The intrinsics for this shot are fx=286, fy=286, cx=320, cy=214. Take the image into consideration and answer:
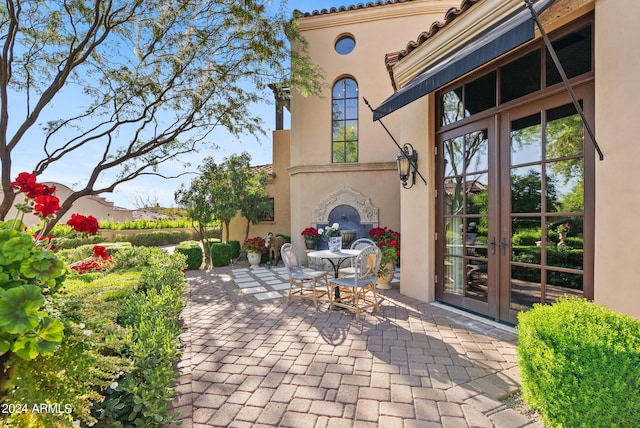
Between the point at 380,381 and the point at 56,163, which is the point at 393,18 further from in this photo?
the point at 56,163

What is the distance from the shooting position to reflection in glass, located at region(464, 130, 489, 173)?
417 cm

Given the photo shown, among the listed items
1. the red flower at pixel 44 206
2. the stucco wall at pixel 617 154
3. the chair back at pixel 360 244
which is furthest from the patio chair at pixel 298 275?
the stucco wall at pixel 617 154

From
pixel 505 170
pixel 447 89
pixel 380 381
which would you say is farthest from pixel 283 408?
pixel 447 89

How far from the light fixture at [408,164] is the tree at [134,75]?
464 centimetres

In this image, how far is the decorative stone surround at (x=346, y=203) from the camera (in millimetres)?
8773

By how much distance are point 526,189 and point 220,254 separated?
858 centimetres

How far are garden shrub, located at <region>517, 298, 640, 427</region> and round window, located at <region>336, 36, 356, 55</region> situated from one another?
366 inches

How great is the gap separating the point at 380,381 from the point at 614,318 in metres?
1.79

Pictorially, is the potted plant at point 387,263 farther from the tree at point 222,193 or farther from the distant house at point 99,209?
the distant house at point 99,209

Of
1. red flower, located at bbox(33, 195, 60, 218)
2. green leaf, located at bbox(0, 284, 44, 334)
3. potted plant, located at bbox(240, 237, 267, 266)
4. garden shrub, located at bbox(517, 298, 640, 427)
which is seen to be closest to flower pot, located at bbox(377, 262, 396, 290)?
garden shrub, located at bbox(517, 298, 640, 427)

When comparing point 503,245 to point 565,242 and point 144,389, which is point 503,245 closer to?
point 565,242

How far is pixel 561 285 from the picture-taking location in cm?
334

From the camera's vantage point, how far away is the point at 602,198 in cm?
278

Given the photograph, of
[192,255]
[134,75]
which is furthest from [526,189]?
[134,75]
